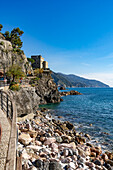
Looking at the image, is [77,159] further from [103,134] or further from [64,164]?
[103,134]

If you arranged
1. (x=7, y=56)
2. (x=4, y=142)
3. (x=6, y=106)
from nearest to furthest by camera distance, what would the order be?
(x=4, y=142), (x=6, y=106), (x=7, y=56)

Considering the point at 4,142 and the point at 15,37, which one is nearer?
the point at 4,142

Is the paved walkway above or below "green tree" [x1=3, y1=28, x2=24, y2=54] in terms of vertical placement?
below

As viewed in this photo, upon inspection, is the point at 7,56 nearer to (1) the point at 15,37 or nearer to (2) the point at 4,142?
(1) the point at 15,37

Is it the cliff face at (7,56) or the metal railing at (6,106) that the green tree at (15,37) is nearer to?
the cliff face at (7,56)

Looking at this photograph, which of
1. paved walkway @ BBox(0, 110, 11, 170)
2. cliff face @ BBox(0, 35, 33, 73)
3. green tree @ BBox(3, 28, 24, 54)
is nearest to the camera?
paved walkway @ BBox(0, 110, 11, 170)

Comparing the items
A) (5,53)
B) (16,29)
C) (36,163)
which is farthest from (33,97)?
(16,29)

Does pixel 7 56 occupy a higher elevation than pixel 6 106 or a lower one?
higher

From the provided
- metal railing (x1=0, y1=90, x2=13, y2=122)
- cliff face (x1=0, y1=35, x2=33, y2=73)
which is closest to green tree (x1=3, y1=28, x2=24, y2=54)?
cliff face (x1=0, y1=35, x2=33, y2=73)

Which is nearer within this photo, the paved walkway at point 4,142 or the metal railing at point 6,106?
the paved walkway at point 4,142

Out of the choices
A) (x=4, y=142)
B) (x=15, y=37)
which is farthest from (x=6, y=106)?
(x=15, y=37)

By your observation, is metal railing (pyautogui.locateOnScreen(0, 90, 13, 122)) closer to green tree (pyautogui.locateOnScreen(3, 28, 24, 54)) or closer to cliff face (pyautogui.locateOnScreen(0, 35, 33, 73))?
cliff face (pyautogui.locateOnScreen(0, 35, 33, 73))

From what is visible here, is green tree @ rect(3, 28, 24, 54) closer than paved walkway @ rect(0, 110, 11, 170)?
No

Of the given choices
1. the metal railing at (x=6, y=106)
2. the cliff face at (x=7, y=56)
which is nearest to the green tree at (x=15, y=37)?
the cliff face at (x=7, y=56)
